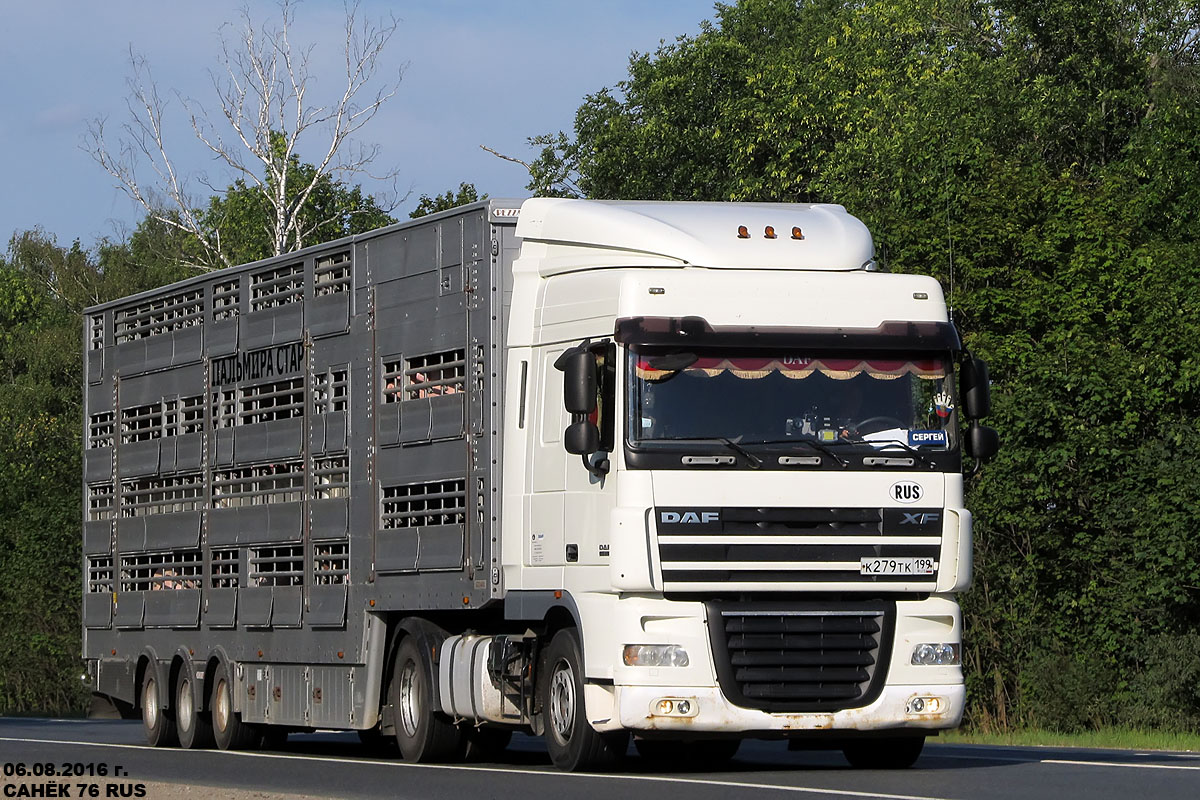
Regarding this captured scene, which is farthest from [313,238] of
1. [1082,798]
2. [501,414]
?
[1082,798]

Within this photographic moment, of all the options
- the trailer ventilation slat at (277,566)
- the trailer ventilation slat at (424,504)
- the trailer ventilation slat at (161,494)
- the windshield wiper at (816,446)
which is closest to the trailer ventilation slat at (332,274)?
the trailer ventilation slat at (424,504)

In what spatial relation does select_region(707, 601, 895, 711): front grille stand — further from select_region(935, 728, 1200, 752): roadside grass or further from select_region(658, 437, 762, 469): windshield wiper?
select_region(935, 728, 1200, 752): roadside grass

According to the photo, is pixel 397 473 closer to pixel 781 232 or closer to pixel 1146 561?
pixel 781 232

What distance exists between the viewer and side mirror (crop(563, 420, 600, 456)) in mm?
14359

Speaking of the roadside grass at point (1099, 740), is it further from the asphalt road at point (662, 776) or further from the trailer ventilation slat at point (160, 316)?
the trailer ventilation slat at point (160, 316)

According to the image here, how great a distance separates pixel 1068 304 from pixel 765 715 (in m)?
18.1

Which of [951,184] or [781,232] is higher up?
[951,184]

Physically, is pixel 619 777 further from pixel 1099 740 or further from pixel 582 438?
pixel 1099 740

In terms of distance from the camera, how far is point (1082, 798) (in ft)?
40.6

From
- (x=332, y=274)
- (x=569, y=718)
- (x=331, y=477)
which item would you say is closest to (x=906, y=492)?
(x=569, y=718)

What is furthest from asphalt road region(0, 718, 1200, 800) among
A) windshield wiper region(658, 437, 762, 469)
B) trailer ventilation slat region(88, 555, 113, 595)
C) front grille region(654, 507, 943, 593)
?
trailer ventilation slat region(88, 555, 113, 595)

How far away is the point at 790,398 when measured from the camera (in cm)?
1472

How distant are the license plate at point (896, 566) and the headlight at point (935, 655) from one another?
1.69 ft

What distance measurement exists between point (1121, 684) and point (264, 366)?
44.2 ft
